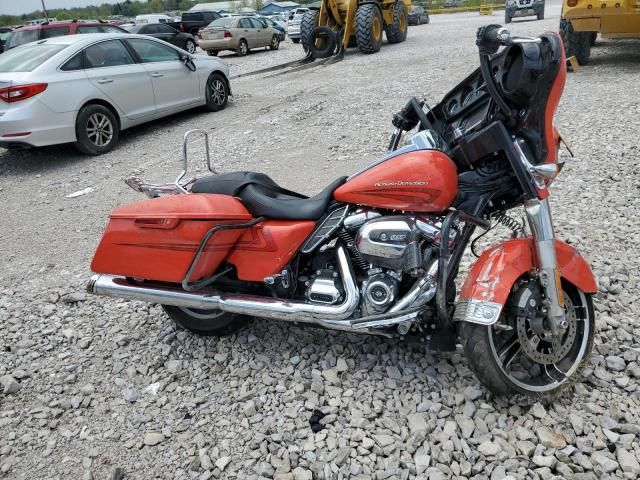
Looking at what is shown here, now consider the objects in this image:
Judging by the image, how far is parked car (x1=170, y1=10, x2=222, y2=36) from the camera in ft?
83.9

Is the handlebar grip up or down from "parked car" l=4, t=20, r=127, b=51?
down

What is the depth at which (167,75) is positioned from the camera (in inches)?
345

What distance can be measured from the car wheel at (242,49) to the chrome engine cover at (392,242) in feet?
60.5

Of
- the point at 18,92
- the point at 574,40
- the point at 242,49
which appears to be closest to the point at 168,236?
the point at 18,92

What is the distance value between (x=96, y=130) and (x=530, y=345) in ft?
22.7

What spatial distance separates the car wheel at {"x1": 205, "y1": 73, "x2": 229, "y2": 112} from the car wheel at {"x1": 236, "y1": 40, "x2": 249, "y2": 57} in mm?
10247

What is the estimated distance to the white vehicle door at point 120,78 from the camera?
772 cm

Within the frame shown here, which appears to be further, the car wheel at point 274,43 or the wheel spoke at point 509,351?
the car wheel at point 274,43

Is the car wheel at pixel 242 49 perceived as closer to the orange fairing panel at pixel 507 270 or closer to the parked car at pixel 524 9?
the parked car at pixel 524 9

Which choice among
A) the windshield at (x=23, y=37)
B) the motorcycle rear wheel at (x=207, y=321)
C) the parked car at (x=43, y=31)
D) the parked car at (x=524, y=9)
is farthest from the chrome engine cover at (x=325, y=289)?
the parked car at (x=524, y=9)

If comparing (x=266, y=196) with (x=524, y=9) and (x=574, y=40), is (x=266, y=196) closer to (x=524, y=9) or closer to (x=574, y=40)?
(x=574, y=40)

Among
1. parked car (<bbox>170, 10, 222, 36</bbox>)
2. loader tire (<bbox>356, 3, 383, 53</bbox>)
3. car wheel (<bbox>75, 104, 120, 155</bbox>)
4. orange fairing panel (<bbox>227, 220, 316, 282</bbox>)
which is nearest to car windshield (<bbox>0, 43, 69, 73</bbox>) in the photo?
car wheel (<bbox>75, 104, 120, 155</bbox>)

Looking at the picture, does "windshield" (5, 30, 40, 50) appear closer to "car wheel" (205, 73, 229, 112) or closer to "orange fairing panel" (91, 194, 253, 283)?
"car wheel" (205, 73, 229, 112)

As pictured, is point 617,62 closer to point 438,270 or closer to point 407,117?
point 407,117
